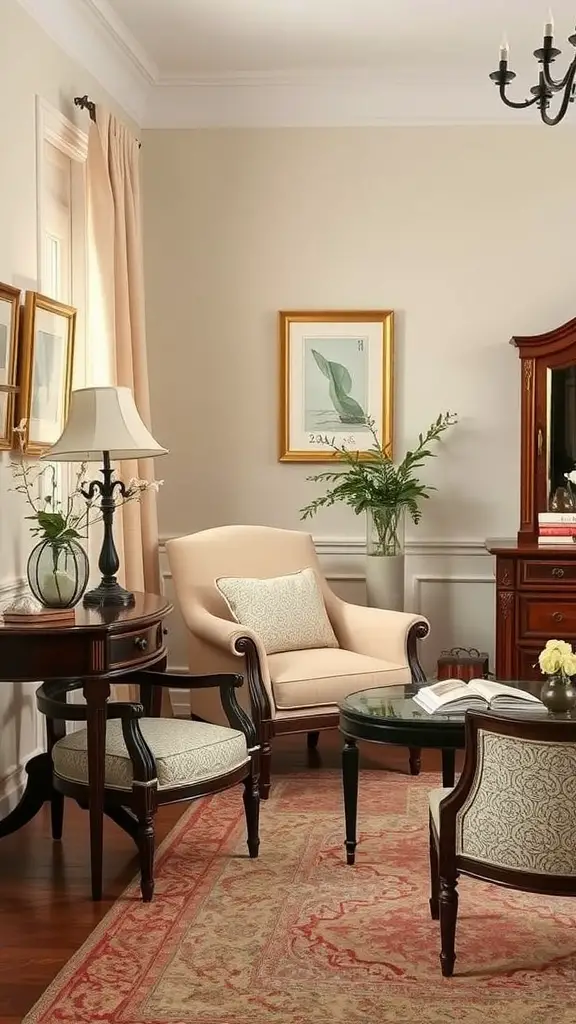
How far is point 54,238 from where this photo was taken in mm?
5129

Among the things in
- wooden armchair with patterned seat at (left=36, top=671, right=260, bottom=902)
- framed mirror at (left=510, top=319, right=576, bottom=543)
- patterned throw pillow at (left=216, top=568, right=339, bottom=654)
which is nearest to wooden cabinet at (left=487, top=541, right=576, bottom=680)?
framed mirror at (left=510, top=319, right=576, bottom=543)

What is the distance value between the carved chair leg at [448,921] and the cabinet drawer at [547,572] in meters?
2.60

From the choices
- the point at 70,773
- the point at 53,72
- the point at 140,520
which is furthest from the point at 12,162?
the point at 70,773

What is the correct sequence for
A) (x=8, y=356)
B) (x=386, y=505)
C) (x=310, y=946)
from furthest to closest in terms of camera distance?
(x=386, y=505)
(x=8, y=356)
(x=310, y=946)

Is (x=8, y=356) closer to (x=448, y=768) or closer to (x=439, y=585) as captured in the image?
(x=448, y=768)

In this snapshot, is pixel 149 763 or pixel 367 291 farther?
pixel 367 291

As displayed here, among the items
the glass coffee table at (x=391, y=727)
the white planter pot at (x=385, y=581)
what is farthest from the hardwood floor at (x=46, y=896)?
the white planter pot at (x=385, y=581)


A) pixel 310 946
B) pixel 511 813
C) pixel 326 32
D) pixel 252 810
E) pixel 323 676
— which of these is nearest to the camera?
pixel 511 813

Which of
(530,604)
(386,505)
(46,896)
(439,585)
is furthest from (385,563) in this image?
(46,896)

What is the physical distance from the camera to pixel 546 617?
545cm

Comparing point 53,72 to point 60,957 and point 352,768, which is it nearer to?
point 352,768

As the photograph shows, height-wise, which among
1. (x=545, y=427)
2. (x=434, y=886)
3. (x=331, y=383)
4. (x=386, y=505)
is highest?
(x=331, y=383)

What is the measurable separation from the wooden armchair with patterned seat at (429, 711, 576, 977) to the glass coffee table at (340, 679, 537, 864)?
45cm

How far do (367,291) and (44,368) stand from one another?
2.07m
